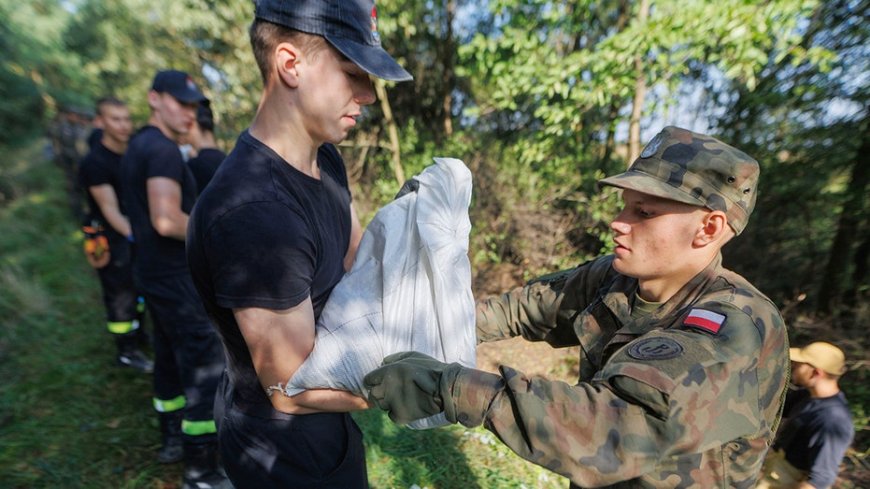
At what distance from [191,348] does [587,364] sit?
2127mm

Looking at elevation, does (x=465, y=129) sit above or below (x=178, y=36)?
below

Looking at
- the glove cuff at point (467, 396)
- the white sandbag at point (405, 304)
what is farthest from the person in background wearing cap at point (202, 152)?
the glove cuff at point (467, 396)

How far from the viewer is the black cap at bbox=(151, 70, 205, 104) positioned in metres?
2.54

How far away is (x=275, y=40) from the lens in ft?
3.92

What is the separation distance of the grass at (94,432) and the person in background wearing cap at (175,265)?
0.60 m

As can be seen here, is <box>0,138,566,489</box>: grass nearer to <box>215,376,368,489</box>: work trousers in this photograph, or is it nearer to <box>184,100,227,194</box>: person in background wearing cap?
<box>215,376,368,489</box>: work trousers

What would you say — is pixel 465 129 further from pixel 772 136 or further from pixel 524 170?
pixel 772 136

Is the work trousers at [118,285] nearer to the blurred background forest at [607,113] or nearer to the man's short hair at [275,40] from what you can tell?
the blurred background forest at [607,113]

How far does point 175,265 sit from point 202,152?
93 cm

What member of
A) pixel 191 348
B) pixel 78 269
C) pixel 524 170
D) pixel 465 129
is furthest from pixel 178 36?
pixel 191 348

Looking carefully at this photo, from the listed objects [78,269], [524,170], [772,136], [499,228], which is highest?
[772,136]

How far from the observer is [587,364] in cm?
146

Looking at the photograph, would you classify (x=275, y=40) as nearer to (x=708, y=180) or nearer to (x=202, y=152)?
(x=708, y=180)

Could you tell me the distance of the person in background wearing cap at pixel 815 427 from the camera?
256 centimetres
